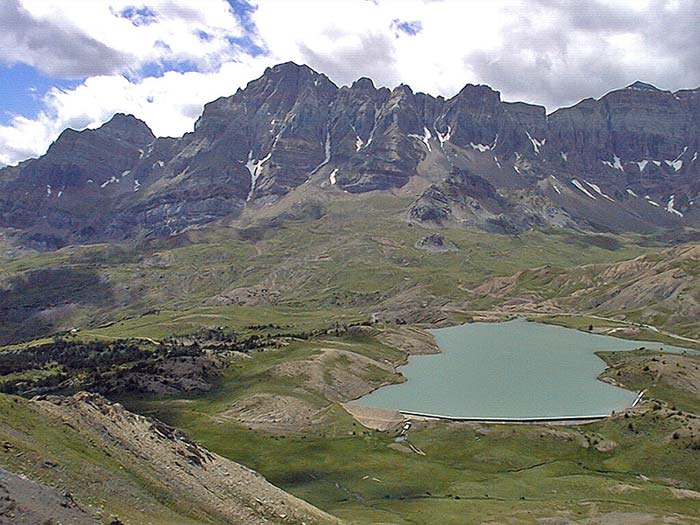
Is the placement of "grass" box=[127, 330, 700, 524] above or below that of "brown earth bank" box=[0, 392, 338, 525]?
below

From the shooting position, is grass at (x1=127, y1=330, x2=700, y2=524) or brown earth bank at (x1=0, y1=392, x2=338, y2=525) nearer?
brown earth bank at (x1=0, y1=392, x2=338, y2=525)

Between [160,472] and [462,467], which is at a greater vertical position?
[160,472]

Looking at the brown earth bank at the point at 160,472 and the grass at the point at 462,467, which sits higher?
the brown earth bank at the point at 160,472

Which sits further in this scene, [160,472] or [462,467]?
[462,467]

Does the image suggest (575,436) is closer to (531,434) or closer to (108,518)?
(531,434)

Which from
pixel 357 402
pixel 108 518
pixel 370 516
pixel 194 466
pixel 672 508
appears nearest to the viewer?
pixel 108 518

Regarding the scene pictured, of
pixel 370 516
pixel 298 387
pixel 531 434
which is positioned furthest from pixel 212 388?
pixel 370 516

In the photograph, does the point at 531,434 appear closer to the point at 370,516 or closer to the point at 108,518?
the point at 370,516

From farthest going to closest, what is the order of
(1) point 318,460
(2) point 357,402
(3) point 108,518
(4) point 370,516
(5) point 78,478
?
(2) point 357,402, (1) point 318,460, (4) point 370,516, (5) point 78,478, (3) point 108,518

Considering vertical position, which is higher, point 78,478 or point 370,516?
point 78,478

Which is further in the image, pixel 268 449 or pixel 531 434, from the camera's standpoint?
pixel 531 434

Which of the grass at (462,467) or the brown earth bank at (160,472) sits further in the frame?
the grass at (462,467)
